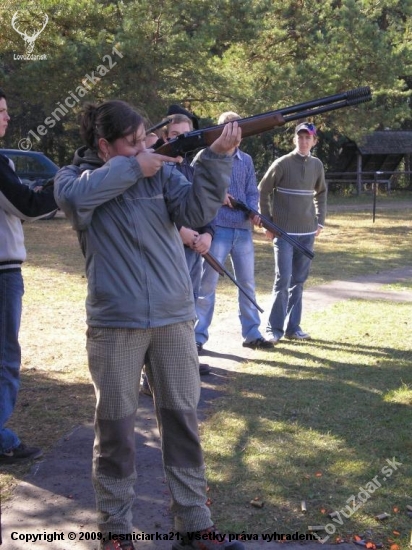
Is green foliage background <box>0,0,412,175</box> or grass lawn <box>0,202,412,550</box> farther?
green foliage background <box>0,0,412,175</box>

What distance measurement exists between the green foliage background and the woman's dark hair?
13565 millimetres

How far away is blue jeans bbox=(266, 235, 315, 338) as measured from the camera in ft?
24.6

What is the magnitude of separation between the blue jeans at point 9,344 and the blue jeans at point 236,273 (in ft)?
8.40

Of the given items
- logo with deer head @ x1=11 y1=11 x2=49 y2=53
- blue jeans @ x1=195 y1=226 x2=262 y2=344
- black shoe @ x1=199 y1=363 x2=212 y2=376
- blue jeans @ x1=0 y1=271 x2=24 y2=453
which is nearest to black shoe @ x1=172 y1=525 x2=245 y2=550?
blue jeans @ x1=0 y1=271 x2=24 y2=453

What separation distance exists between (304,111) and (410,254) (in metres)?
11.8

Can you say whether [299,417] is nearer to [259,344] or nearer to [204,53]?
[259,344]

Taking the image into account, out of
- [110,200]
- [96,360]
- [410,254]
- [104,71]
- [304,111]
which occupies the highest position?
[104,71]

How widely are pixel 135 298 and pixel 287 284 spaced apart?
4.39 metres

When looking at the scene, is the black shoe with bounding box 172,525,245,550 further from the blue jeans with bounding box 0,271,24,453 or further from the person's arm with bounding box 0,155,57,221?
the person's arm with bounding box 0,155,57,221

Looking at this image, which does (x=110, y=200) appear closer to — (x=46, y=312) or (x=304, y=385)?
(x=304, y=385)

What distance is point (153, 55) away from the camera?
56.9ft

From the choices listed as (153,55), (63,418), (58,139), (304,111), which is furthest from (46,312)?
(58,139)

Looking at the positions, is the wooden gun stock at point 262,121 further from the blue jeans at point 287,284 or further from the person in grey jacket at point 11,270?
the blue jeans at point 287,284

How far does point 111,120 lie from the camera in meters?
3.38
